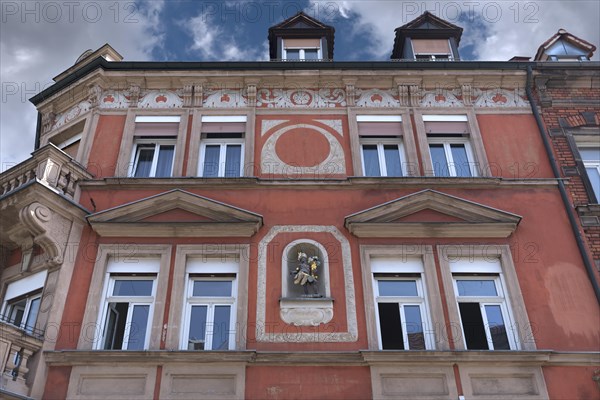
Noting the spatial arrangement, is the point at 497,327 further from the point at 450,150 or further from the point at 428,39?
the point at 428,39

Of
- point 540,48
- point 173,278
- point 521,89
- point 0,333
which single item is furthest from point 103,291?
point 540,48

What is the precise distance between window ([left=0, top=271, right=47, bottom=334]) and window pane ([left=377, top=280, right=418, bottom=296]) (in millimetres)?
6359

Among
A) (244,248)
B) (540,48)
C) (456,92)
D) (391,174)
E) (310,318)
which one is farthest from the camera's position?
(540,48)

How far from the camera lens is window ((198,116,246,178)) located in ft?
45.0

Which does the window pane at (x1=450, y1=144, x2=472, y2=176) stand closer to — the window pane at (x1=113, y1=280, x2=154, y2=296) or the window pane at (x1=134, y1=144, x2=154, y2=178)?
the window pane at (x1=134, y1=144, x2=154, y2=178)

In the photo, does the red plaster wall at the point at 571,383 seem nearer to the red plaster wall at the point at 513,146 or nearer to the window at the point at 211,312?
the red plaster wall at the point at 513,146

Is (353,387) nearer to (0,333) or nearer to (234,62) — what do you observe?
(0,333)

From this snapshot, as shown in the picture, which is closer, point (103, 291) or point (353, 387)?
point (353, 387)

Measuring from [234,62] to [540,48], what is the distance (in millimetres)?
7854

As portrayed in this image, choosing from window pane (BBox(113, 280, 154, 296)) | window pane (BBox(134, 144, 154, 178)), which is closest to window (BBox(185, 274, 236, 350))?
window pane (BBox(113, 280, 154, 296))

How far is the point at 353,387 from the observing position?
10.3m

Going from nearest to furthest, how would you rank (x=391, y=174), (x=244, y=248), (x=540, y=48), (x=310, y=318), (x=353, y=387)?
(x=353, y=387) < (x=310, y=318) < (x=244, y=248) < (x=391, y=174) < (x=540, y=48)

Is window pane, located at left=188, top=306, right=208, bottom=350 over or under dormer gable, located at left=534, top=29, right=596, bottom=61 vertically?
under

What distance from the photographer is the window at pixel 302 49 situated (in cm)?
1614
